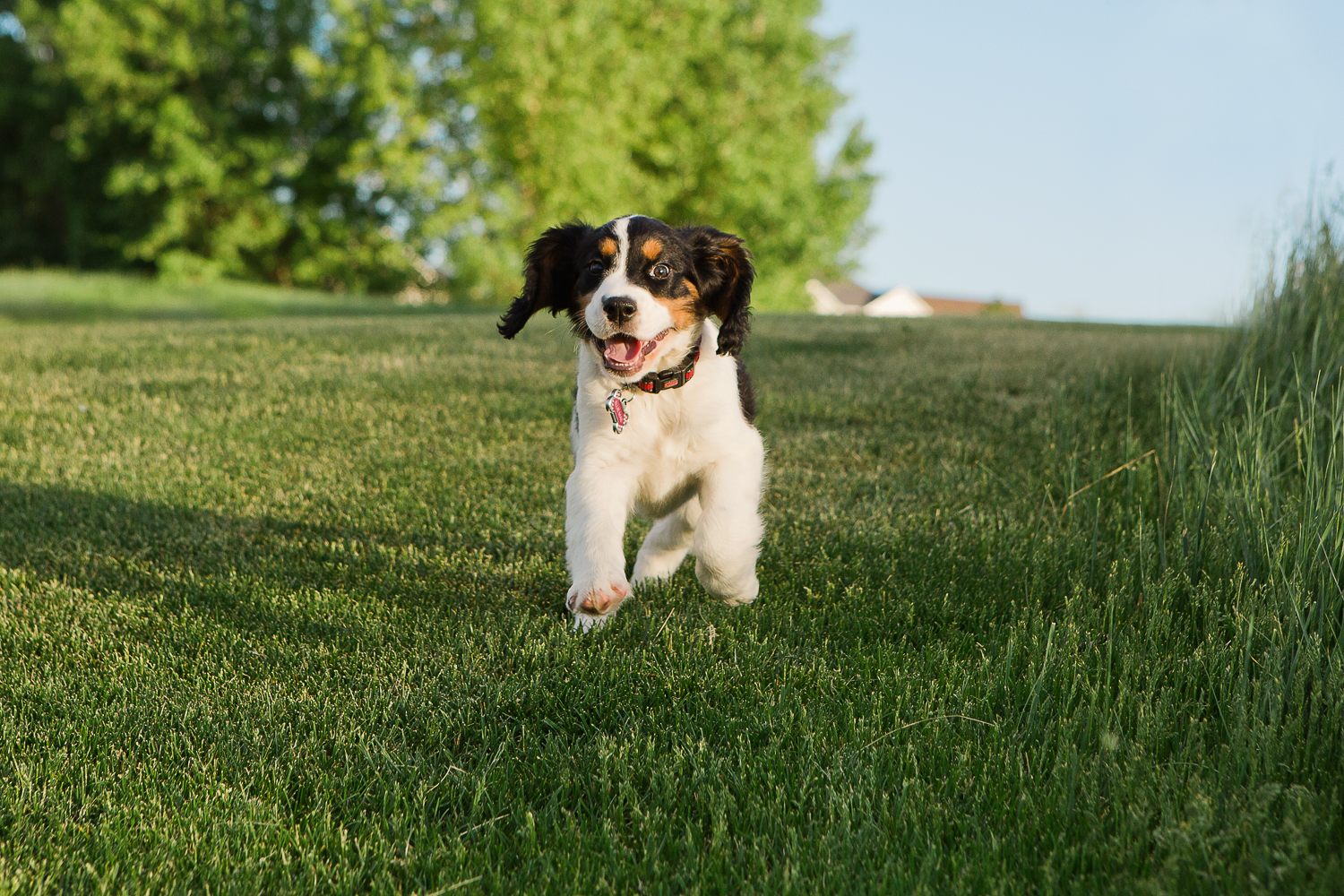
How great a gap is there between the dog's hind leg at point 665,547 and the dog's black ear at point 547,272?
0.99 meters

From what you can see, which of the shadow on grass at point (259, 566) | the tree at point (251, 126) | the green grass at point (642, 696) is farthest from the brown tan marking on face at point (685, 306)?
the tree at point (251, 126)

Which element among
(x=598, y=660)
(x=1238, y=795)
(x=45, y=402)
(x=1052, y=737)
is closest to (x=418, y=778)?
(x=598, y=660)

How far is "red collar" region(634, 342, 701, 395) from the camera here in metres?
3.59

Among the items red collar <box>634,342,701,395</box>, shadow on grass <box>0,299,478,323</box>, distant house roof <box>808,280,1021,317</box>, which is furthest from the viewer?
distant house roof <box>808,280,1021,317</box>

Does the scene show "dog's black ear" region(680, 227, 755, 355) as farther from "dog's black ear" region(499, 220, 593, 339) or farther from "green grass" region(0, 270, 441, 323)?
"green grass" region(0, 270, 441, 323)

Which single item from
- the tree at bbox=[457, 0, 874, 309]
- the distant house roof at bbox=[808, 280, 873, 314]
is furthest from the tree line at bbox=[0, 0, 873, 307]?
the distant house roof at bbox=[808, 280, 873, 314]

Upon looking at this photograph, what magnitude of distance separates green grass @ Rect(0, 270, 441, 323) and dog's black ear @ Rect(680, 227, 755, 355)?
1715cm

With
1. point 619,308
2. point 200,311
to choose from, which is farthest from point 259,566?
point 200,311

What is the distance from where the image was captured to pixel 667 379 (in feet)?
11.8

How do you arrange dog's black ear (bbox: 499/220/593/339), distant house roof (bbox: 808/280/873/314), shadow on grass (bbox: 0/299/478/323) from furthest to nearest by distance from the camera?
distant house roof (bbox: 808/280/873/314) < shadow on grass (bbox: 0/299/478/323) < dog's black ear (bbox: 499/220/593/339)

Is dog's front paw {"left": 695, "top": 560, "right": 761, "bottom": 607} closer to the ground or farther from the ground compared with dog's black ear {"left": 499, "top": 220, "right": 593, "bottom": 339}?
closer to the ground

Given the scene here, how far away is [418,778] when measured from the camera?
2.55m

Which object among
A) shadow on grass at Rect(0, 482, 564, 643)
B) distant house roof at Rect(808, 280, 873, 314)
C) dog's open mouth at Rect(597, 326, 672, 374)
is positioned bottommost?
shadow on grass at Rect(0, 482, 564, 643)

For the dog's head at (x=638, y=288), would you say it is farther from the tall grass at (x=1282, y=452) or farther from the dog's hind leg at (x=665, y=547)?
the tall grass at (x=1282, y=452)
